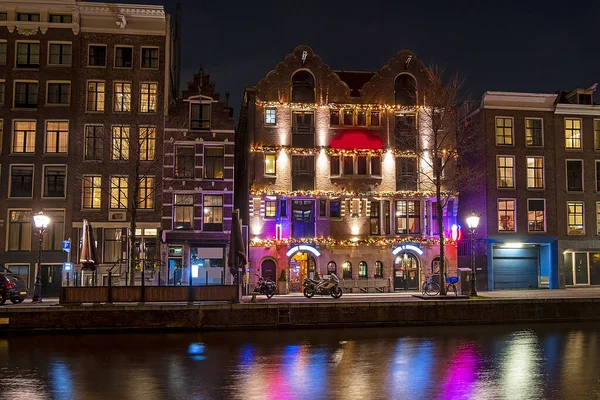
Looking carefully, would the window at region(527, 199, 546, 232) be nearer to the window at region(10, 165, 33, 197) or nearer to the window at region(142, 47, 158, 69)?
the window at region(142, 47, 158, 69)

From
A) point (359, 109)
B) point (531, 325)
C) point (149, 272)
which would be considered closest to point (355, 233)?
point (359, 109)

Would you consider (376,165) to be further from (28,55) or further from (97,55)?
(28,55)

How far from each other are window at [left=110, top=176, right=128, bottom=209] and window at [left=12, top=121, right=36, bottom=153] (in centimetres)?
606

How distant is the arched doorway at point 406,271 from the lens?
4709 cm

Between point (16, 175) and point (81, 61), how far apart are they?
9.29m

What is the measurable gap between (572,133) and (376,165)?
54.6ft

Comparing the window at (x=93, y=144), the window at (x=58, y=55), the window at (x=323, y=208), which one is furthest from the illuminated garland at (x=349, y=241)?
the window at (x=58, y=55)

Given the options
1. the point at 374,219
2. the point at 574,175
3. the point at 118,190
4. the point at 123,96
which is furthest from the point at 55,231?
the point at 574,175

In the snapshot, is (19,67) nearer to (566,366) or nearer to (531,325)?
(531,325)

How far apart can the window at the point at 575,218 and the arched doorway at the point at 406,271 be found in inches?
511

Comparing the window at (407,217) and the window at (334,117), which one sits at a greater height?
the window at (334,117)

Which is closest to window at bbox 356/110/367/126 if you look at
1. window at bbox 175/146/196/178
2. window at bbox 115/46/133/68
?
window at bbox 175/146/196/178

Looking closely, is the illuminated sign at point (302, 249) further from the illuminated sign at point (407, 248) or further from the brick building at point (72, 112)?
the brick building at point (72, 112)

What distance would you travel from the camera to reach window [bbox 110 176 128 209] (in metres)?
44.2
